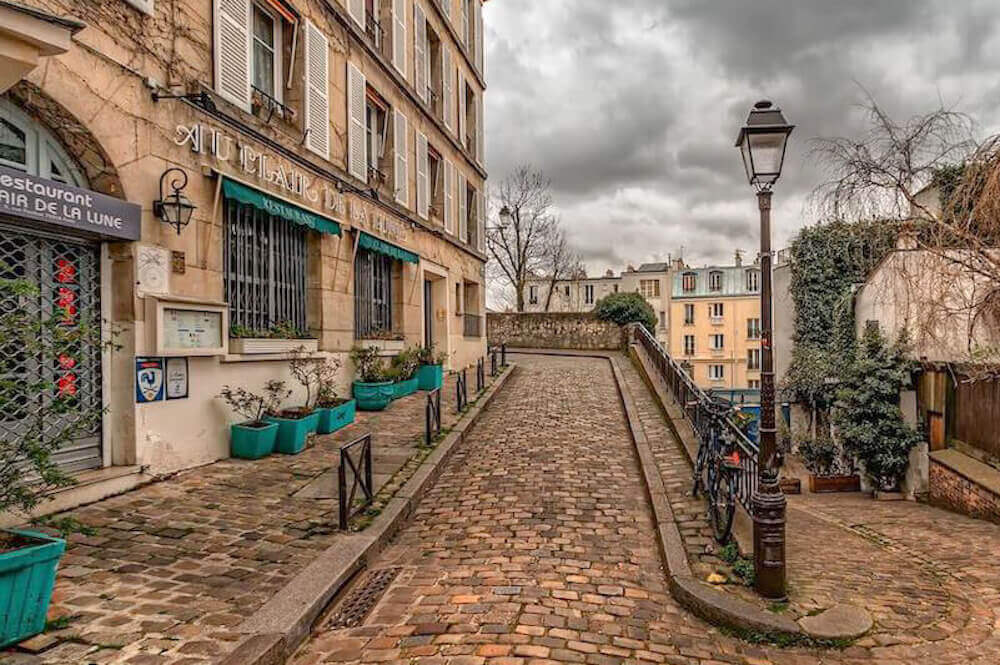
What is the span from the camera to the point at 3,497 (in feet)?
10.6

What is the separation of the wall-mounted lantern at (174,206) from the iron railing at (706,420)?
Result: 19.9ft

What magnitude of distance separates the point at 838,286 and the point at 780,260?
12.7 feet

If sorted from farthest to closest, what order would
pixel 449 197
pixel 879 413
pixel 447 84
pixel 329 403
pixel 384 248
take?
pixel 449 197
pixel 447 84
pixel 384 248
pixel 879 413
pixel 329 403

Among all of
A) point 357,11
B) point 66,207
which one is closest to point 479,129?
point 357,11

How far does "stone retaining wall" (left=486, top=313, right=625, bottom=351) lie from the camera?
25.3 m

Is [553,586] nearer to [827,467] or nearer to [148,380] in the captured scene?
[148,380]

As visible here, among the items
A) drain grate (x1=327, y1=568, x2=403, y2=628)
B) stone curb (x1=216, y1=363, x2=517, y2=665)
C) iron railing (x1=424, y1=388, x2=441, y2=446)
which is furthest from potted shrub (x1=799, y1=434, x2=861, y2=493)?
drain grate (x1=327, y1=568, x2=403, y2=628)

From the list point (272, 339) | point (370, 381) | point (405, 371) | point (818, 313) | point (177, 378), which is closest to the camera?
point (177, 378)

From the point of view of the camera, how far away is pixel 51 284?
5.40m

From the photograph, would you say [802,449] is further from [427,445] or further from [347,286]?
[347,286]

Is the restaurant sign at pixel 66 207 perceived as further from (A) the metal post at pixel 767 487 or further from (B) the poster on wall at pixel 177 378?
(A) the metal post at pixel 767 487

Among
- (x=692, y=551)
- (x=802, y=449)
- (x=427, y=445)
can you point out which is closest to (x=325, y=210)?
(x=427, y=445)

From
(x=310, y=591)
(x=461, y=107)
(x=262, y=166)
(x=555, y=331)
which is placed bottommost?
(x=310, y=591)

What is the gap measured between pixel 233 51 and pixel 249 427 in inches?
191
